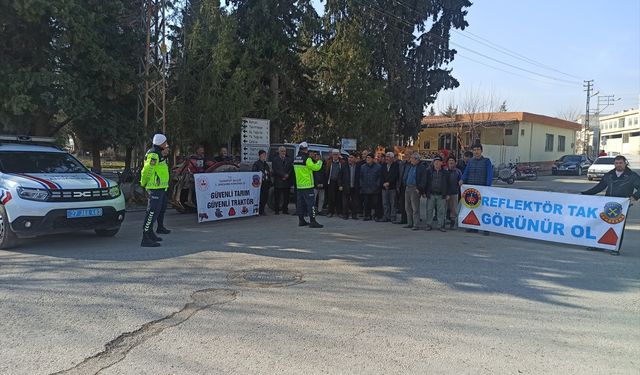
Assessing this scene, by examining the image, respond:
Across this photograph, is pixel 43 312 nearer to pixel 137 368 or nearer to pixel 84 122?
pixel 137 368

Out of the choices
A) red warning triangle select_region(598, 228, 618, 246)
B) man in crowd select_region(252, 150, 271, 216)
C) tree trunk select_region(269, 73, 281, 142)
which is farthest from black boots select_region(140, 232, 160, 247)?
tree trunk select_region(269, 73, 281, 142)

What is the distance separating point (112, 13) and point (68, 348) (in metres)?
12.3

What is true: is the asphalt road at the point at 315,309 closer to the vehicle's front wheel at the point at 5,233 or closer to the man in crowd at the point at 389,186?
the vehicle's front wheel at the point at 5,233

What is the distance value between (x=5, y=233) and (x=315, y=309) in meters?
5.42

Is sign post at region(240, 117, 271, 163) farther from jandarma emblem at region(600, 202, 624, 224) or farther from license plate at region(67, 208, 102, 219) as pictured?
jandarma emblem at region(600, 202, 624, 224)

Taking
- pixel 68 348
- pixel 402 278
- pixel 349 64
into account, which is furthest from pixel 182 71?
pixel 68 348

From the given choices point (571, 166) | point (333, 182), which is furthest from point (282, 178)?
point (571, 166)

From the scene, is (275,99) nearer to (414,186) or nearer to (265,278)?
(414,186)

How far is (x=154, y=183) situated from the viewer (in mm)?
8398

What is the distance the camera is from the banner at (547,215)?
8.63 m

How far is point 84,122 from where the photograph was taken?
14.4 m

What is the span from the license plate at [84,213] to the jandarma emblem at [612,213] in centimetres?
868

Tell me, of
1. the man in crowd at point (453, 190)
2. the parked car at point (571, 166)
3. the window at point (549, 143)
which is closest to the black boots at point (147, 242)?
the man in crowd at point (453, 190)

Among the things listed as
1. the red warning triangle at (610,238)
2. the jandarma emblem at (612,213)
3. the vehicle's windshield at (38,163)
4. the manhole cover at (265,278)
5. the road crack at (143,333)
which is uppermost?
the vehicle's windshield at (38,163)
